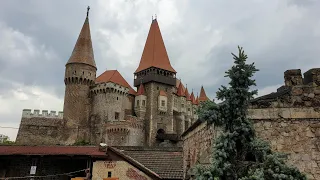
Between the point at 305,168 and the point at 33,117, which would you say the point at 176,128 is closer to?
the point at 33,117

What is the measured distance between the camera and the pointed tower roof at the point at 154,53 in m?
46.4

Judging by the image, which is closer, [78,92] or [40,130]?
[40,130]

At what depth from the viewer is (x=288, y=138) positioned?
547 centimetres

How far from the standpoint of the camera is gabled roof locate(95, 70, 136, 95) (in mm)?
42556

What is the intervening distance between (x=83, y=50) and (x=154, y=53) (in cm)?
1198

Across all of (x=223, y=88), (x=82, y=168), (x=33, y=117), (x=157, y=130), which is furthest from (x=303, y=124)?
(x=33, y=117)

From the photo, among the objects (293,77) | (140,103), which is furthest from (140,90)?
(293,77)

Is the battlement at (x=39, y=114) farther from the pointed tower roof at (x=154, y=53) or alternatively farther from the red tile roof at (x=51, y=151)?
the red tile roof at (x=51, y=151)

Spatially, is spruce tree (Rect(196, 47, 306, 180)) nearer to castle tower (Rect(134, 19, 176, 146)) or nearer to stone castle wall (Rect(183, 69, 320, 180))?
stone castle wall (Rect(183, 69, 320, 180))

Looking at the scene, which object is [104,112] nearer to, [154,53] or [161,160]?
[154,53]

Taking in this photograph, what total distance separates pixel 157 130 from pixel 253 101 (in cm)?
3646

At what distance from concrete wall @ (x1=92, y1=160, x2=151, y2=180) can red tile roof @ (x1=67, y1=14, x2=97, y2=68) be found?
98.2ft

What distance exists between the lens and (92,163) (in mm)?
12711

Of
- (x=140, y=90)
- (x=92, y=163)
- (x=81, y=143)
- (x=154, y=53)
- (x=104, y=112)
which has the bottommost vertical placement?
(x=92, y=163)
